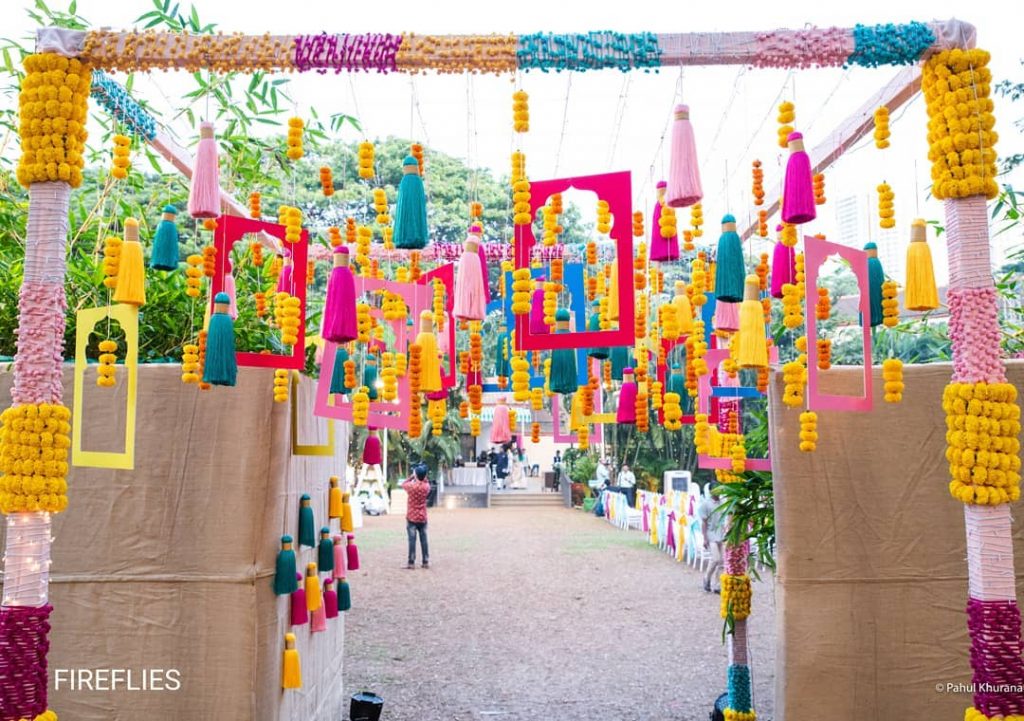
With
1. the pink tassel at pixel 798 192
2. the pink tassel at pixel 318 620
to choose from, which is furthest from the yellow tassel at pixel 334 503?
the pink tassel at pixel 798 192

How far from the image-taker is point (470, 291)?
3.36 metres

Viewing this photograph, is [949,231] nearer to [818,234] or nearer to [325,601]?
[818,234]

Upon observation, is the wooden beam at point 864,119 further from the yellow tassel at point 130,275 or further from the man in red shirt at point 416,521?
the man in red shirt at point 416,521

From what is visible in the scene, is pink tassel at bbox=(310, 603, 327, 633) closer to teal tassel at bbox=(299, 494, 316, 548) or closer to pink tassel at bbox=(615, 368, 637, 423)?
teal tassel at bbox=(299, 494, 316, 548)

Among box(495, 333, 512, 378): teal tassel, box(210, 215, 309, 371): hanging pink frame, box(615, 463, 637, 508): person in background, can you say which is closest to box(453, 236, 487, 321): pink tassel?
box(210, 215, 309, 371): hanging pink frame

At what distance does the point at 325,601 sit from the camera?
4.42 meters

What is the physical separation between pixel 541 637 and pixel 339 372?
4.45 metres

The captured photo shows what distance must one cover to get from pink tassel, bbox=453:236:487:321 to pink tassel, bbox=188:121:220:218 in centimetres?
102

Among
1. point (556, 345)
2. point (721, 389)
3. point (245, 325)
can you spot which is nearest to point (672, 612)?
point (721, 389)

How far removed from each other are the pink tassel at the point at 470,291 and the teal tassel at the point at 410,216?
0.49 meters

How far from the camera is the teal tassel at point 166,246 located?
313cm

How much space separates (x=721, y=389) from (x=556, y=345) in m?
1.56

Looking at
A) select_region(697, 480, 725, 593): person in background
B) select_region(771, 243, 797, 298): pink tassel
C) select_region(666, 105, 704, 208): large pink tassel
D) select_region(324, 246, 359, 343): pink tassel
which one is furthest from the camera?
select_region(697, 480, 725, 593): person in background

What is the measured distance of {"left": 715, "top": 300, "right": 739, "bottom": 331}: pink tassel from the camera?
4.00 metres
